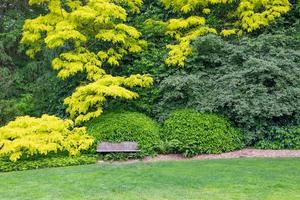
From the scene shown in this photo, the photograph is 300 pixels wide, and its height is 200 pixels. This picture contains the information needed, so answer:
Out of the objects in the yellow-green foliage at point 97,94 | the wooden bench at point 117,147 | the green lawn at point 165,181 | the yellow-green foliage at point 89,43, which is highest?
the yellow-green foliage at point 89,43

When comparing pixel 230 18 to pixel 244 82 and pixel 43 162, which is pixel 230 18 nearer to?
pixel 244 82

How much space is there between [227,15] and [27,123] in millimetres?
7328

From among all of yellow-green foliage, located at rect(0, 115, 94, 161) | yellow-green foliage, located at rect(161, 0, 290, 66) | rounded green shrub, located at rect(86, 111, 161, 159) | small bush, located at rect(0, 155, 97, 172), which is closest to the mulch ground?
rounded green shrub, located at rect(86, 111, 161, 159)

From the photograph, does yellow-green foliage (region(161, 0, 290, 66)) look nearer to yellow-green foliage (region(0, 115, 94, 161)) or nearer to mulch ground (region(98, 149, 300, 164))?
mulch ground (region(98, 149, 300, 164))

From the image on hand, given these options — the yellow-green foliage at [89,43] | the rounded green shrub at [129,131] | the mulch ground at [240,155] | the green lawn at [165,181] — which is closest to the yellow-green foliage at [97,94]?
the yellow-green foliage at [89,43]

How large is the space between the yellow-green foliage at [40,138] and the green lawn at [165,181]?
819mm

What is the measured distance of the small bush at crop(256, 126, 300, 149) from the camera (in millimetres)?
9938

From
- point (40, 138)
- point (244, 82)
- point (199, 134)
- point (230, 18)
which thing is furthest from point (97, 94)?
point (230, 18)

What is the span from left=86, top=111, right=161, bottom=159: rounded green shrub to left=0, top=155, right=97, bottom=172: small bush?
2.29 feet

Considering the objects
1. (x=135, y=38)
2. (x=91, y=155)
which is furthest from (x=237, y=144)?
(x=135, y=38)

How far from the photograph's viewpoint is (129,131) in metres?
10.1

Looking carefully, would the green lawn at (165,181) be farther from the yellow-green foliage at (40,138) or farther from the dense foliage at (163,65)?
the dense foliage at (163,65)

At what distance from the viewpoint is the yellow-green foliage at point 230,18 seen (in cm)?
1282

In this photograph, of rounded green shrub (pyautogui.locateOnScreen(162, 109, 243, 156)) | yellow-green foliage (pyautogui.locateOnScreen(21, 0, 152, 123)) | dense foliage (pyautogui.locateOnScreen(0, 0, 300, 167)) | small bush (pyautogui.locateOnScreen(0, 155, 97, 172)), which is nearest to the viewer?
small bush (pyautogui.locateOnScreen(0, 155, 97, 172))
